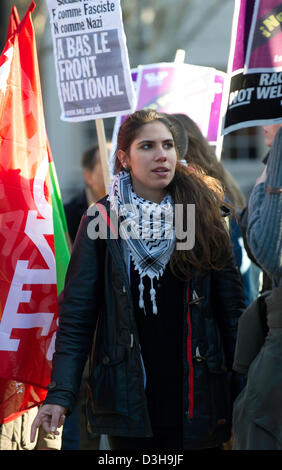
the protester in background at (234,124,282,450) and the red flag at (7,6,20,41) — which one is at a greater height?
the red flag at (7,6,20,41)

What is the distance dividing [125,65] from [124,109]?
0.23 meters

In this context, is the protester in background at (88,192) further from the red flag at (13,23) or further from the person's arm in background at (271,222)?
the person's arm in background at (271,222)

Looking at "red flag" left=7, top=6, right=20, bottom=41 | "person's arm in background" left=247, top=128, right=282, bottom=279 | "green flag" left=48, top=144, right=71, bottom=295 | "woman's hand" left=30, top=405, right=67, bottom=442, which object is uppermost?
"red flag" left=7, top=6, right=20, bottom=41

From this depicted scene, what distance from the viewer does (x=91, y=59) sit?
14.7 ft

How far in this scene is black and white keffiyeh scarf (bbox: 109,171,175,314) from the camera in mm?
3730

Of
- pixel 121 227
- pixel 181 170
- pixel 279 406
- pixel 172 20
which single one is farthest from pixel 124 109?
pixel 172 20

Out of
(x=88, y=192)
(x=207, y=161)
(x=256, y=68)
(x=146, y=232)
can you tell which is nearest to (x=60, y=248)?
(x=146, y=232)

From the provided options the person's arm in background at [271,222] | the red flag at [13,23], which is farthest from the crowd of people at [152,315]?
the red flag at [13,23]

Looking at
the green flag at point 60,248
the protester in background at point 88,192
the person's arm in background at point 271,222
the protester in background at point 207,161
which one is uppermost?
the protester in background at point 88,192

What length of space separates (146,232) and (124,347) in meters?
0.51

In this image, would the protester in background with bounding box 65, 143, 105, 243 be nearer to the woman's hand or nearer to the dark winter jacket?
the dark winter jacket

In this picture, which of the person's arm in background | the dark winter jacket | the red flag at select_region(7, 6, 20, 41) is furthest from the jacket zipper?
the red flag at select_region(7, 6, 20, 41)

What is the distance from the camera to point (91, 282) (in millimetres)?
3754

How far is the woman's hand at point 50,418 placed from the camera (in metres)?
3.57
